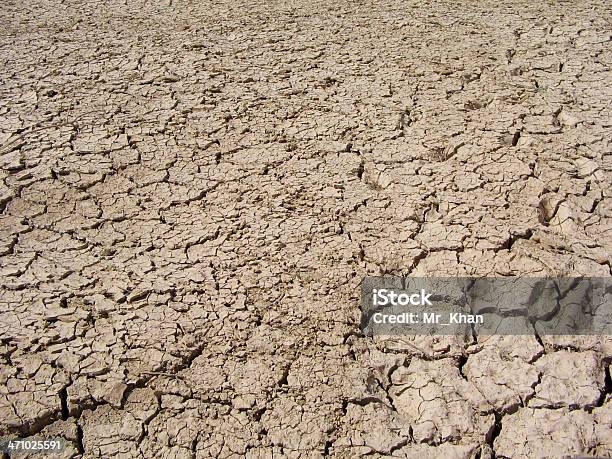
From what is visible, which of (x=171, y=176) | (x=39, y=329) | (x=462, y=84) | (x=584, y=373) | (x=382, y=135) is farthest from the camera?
(x=462, y=84)

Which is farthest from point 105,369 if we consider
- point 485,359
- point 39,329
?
point 485,359

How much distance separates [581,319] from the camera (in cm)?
178

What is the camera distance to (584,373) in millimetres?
1636

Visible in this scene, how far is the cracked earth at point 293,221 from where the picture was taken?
1573mm

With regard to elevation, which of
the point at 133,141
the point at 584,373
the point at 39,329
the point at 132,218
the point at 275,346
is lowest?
the point at 584,373

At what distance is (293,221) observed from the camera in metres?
2.12

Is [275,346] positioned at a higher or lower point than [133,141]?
lower

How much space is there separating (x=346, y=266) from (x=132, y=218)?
78 centimetres

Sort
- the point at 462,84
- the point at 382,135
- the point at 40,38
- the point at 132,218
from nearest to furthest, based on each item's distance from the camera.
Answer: the point at 132,218 → the point at 382,135 → the point at 462,84 → the point at 40,38

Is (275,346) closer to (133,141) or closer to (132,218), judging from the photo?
(132,218)

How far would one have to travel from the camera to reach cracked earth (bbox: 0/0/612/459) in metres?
1.57

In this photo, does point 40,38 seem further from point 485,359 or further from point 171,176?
point 485,359

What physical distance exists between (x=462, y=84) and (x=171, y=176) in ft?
4.50

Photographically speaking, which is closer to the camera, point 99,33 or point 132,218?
point 132,218
